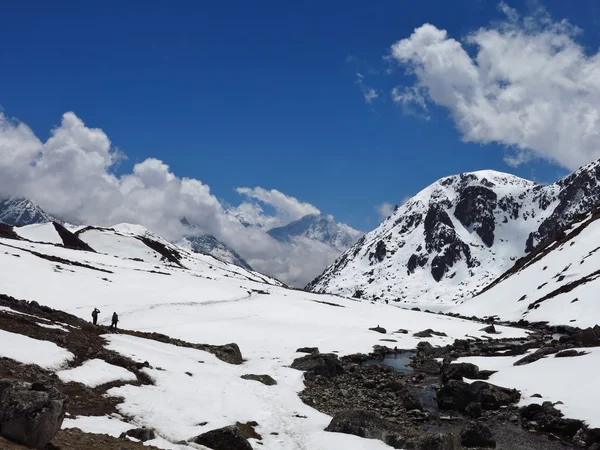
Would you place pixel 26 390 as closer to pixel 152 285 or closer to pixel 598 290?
pixel 152 285

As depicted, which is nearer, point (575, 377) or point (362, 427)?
point (362, 427)

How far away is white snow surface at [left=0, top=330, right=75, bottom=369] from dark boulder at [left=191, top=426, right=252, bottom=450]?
10.3 metres

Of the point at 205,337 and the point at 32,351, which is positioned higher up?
the point at 205,337

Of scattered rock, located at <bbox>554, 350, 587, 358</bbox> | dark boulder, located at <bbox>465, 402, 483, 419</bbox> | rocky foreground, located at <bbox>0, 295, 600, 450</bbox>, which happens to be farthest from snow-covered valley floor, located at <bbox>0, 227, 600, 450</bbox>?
dark boulder, located at <bbox>465, 402, 483, 419</bbox>

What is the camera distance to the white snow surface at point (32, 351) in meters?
24.0

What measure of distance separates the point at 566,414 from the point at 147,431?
21.9 metres

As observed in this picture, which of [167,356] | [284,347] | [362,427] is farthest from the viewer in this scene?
[284,347]

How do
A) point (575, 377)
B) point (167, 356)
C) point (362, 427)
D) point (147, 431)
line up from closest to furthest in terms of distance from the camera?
point (147, 431) → point (362, 427) → point (575, 377) → point (167, 356)

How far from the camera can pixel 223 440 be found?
1873cm

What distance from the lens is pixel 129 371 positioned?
27078 millimetres

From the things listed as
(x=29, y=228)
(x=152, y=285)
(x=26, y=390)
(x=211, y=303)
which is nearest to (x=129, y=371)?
(x=26, y=390)

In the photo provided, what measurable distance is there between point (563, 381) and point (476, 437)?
10891mm

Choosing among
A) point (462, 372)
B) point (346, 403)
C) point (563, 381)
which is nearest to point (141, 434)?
point (346, 403)

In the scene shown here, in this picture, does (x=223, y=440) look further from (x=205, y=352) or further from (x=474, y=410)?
(x=205, y=352)
